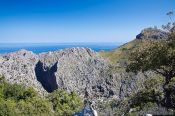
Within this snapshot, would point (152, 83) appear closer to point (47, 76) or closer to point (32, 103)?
point (32, 103)

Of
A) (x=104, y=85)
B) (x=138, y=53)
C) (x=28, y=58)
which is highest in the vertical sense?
(x=138, y=53)

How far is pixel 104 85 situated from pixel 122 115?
6121 cm

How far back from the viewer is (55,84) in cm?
8225

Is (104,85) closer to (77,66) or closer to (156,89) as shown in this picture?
(77,66)

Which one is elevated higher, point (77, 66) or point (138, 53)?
point (138, 53)

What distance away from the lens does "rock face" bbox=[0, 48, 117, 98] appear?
81.3m

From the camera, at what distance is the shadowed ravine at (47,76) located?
8288 centimetres

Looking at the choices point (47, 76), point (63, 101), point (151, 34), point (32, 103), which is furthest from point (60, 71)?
point (151, 34)

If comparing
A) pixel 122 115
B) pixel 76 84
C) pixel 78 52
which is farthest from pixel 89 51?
pixel 122 115

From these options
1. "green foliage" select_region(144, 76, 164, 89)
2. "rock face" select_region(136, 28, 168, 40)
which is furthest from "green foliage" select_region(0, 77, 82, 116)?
"rock face" select_region(136, 28, 168, 40)

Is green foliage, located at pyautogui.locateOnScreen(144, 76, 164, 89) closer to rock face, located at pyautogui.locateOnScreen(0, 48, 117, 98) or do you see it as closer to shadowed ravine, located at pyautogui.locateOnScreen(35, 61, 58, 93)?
rock face, located at pyautogui.locateOnScreen(0, 48, 117, 98)

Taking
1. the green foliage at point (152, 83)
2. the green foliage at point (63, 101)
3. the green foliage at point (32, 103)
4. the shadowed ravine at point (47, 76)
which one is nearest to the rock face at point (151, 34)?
the green foliage at point (152, 83)

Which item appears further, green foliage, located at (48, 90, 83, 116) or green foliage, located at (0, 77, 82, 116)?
green foliage, located at (48, 90, 83, 116)

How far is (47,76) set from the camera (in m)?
85.0
